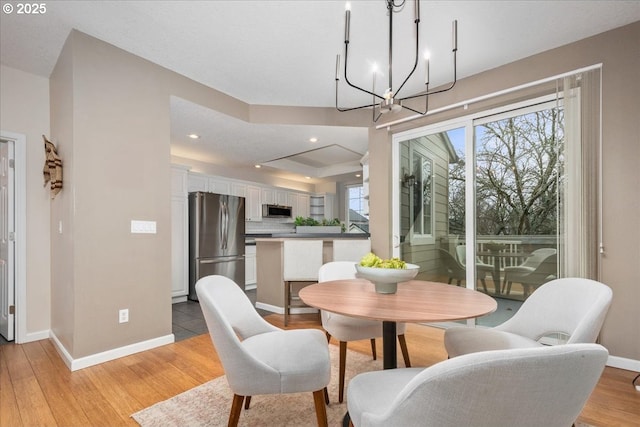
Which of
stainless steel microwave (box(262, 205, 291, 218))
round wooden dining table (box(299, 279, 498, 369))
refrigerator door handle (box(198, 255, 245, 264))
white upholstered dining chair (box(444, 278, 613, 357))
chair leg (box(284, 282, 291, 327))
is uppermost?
stainless steel microwave (box(262, 205, 291, 218))

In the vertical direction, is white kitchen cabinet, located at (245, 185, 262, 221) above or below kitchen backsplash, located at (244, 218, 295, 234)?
above

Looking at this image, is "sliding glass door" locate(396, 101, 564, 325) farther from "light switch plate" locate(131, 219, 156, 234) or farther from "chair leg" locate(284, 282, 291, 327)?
"light switch plate" locate(131, 219, 156, 234)

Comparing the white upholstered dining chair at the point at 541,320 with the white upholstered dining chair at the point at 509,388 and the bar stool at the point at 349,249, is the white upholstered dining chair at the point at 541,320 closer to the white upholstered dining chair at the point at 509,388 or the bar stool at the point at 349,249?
the white upholstered dining chair at the point at 509,388

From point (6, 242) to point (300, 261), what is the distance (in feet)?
9.02

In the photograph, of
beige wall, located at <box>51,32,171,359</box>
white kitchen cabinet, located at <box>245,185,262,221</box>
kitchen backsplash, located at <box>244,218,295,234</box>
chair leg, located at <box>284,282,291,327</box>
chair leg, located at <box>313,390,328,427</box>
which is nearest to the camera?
chair leg, located at <box>313,390,328,427</box>

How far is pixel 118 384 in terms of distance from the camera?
6.59ft

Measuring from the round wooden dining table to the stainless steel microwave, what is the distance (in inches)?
176

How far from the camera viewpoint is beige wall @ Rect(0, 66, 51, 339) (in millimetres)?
2730

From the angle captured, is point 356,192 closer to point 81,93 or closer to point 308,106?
point 308,106

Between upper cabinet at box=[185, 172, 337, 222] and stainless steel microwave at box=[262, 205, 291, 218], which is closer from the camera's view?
upper cabinet at box=[185, 172, 337, 222]

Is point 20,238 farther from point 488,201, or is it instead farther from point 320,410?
point 488,201

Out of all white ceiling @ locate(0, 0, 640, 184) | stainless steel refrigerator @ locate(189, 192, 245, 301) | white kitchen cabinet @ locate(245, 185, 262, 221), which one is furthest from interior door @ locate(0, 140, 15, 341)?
white kitchen cabinet @ locate(245, 185, 262, 221)

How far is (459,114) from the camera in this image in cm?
306

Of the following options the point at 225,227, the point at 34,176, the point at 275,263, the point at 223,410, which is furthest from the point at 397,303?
the point at 225,227
